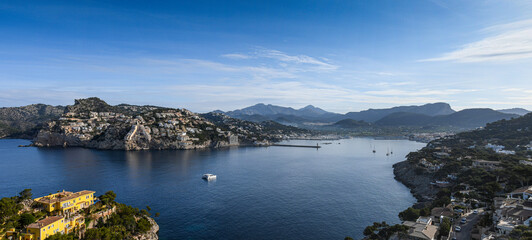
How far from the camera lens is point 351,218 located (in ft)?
94.0

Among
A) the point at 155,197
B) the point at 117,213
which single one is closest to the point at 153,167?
the point at 155,197

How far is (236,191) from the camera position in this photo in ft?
129

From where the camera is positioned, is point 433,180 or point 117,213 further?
point 433,180

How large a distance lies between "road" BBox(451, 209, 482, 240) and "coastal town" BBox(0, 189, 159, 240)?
23.4m

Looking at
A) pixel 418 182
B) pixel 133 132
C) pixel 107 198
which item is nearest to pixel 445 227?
pixel 418 182

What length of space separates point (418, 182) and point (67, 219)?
43.7m

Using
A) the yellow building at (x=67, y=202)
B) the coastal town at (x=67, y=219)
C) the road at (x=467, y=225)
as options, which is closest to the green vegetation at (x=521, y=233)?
the road at (x=467, y=225)

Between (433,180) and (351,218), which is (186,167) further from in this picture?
(433,180)

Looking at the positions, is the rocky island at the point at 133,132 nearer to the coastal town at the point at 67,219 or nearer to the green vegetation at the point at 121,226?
the green vegetation at the point at 121,226

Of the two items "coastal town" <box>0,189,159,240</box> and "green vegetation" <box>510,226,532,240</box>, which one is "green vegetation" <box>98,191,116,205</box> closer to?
"coastal town" <box>0,189,159,240</box>

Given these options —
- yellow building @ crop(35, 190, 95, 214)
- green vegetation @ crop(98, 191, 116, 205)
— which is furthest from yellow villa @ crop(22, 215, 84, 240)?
green vegetation @ crop(98, 191, 116, 205)

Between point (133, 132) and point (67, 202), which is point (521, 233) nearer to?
point (67, 202)

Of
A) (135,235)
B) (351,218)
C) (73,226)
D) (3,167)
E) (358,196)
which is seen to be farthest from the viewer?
(3,167)

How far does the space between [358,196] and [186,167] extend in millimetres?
35225
